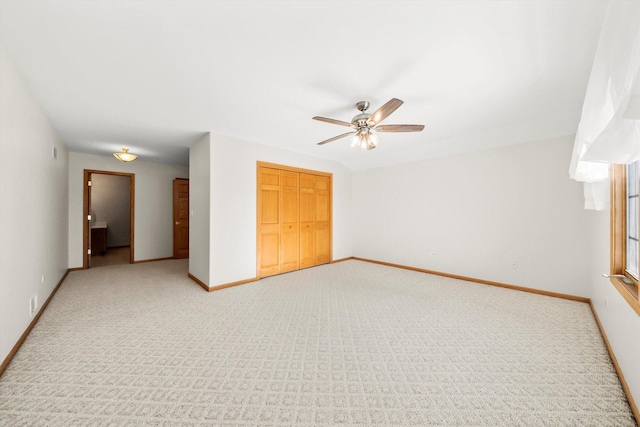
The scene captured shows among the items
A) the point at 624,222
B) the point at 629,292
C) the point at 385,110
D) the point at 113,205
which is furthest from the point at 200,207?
the point at 113,205

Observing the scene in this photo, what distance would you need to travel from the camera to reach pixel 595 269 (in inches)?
107

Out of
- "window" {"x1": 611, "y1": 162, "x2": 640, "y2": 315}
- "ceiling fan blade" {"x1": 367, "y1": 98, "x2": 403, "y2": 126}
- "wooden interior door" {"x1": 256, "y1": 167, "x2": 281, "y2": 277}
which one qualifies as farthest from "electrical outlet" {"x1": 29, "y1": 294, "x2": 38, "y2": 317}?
"window" {"x1": 611, "y1": 162, "x2": 640, "y2": 315}

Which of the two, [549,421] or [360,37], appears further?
[360,37]

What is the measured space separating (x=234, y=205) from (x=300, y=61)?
100 inches

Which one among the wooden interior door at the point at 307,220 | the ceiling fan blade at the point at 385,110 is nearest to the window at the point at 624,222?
the ceiling fan blade at the point at 385,110

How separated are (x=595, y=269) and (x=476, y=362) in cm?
223

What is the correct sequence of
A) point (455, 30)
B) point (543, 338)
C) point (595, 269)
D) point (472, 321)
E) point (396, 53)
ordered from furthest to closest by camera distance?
point (595, 269) < point (472, 321) < point (543, 338) < point (396, 53) < point (455, 30)

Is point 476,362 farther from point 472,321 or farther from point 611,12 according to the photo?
point 611,12

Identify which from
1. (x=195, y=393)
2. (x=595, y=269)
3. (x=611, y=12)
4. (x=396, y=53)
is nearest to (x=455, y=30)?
(x=396, y=53)

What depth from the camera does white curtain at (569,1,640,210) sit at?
0.87m

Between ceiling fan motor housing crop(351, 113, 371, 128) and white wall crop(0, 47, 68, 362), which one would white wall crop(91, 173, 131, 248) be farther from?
ceiling fan motor housing crop(351, 113, 371, 128)

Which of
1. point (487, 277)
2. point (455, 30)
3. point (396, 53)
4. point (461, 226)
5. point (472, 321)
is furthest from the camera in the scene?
point (461, 226)

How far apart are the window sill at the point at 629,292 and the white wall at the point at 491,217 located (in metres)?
1.67

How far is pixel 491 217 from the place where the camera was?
387cm
